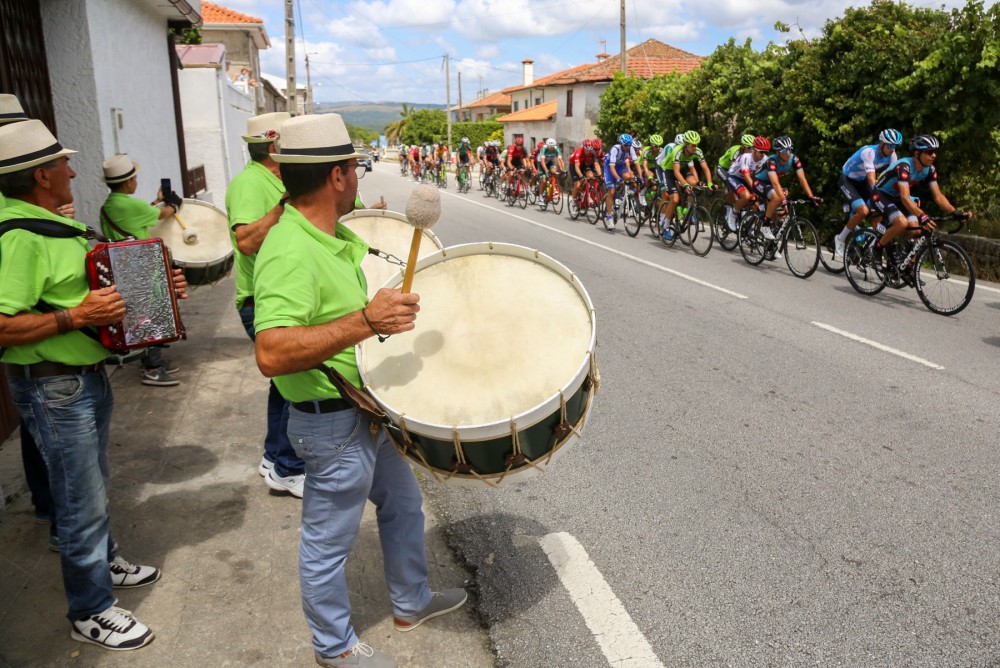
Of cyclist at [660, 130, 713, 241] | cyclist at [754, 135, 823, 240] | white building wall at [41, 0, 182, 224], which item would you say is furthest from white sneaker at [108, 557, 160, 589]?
cyclist at [660, 130, 713, 241]

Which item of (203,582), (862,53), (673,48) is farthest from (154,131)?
(673,48)

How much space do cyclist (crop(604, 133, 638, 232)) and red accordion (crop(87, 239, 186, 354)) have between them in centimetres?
1396

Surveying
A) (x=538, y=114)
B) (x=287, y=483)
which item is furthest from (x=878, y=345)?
(x=538, y=114)

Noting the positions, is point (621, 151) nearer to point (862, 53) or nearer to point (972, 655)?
point (862, 53)

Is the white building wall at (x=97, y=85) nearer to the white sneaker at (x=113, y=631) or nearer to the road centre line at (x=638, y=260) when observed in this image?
the white sneaker at (x=113, y=631)

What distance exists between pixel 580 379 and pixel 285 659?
5.02 feet

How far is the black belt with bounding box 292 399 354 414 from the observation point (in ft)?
8.47

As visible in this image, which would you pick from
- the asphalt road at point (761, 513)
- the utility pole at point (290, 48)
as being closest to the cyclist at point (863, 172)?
the asphalt road at point (761, 513)

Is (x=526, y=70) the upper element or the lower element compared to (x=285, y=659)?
upper

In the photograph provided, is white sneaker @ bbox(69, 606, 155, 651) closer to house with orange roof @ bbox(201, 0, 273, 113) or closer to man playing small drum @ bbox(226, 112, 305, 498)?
man playing small drum @ bbox(226, 112, 305, 498)

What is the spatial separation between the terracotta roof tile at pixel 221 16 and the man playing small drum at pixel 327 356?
124 ft

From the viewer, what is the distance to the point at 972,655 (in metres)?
2.91

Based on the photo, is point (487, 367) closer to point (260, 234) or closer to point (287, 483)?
point (260, 234)

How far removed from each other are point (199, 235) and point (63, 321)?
3.14 m
